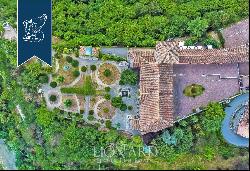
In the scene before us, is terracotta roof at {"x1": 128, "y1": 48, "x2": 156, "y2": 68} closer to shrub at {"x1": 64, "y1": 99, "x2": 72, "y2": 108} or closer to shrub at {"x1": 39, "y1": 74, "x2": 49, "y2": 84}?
shrub at {"x1": 64, "y1": 99, "x2": 72, "y2": 108}

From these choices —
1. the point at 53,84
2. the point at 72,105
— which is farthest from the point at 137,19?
the point at 72,105

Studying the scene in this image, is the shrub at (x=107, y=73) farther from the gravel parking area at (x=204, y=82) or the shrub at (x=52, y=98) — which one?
the gravel parking area at (x=204, y=82)

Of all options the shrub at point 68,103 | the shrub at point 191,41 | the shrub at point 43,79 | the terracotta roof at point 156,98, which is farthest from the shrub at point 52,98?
the shrub at point 191,41

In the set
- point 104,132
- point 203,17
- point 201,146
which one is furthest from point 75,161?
point 203,17

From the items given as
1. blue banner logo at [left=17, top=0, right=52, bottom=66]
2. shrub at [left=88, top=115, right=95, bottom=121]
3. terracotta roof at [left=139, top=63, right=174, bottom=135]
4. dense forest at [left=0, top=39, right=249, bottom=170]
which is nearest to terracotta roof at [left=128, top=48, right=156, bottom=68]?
terracotta roof at [left=139, top=63, right=174, bottom=135]

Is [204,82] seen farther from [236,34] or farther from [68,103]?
[68,103]
